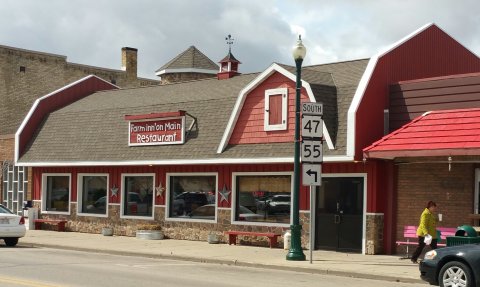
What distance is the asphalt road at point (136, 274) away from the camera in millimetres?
13883

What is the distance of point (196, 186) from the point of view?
25.4 metres

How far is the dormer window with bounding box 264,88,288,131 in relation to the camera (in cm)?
2202

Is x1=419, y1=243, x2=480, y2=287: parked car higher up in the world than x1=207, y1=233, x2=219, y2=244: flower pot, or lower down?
higher up

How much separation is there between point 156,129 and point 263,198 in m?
5.15

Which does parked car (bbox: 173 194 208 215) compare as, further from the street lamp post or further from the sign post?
the sign post

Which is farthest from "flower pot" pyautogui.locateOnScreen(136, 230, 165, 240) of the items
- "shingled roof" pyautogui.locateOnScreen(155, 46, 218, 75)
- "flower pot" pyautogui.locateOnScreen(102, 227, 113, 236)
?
"shingled roof" pyautogui.locateOnScreen(155, 46, 218, 75)

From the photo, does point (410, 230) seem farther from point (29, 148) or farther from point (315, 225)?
point (29, 148)

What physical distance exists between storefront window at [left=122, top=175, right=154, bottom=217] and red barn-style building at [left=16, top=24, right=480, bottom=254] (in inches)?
2.0

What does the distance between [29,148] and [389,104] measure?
15865 mm

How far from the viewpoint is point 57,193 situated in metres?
30.5

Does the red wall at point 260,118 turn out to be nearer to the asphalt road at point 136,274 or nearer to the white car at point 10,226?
the asphalt road at point 136,274

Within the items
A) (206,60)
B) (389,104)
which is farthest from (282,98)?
(206,60)

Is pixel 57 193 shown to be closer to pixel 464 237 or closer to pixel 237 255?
pixel 237 255

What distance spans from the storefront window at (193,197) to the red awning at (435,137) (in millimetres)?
6967
